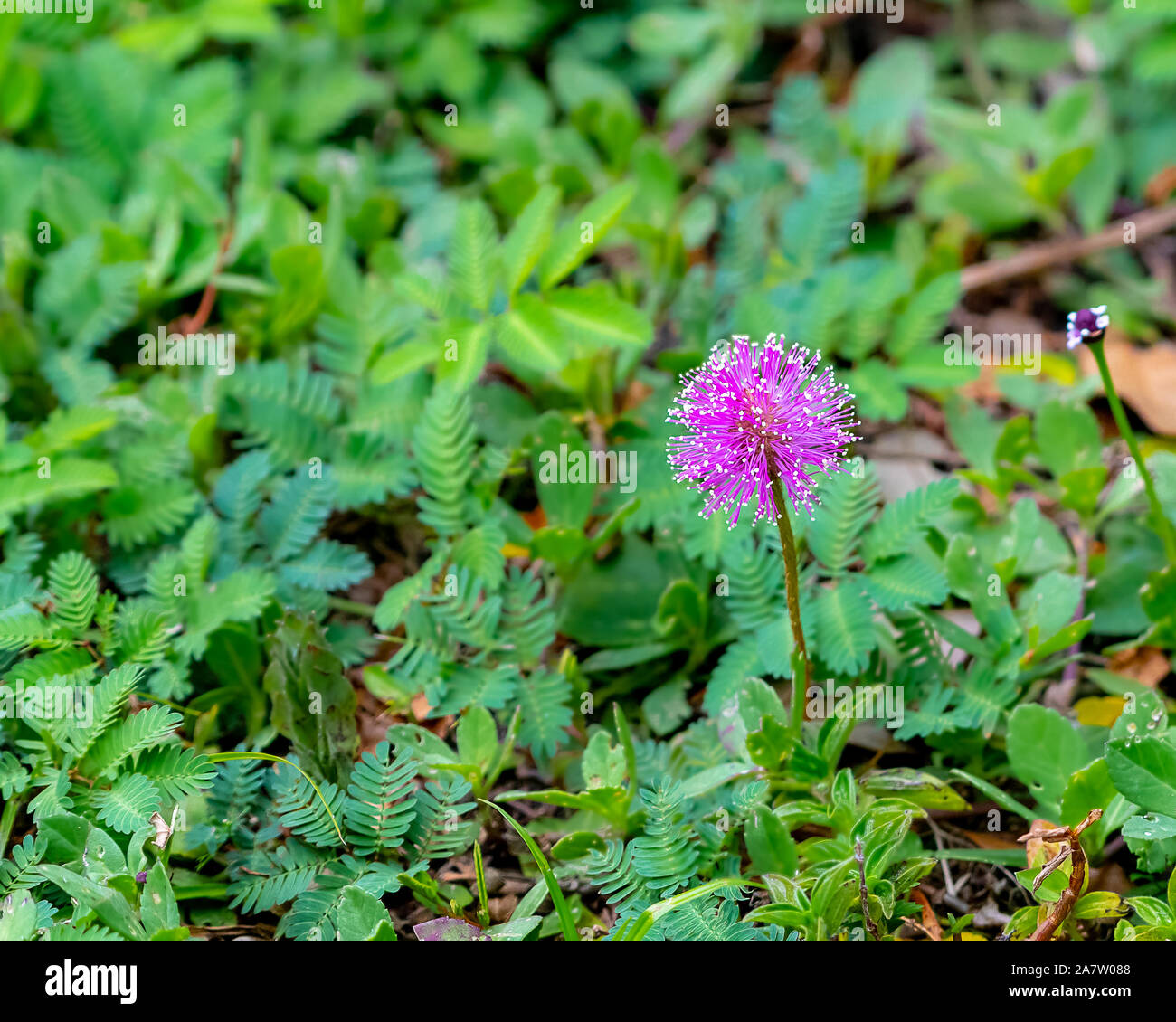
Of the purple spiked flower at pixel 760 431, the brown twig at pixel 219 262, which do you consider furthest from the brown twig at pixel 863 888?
the brown twig at pixel 219 262

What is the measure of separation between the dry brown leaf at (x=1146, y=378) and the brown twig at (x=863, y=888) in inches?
64.1

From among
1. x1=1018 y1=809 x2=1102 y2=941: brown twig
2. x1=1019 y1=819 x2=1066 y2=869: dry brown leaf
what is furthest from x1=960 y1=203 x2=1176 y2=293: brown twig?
x1=1018 y1=809 x2=1102 y2=941: brown twig

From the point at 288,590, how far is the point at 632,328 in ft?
3.30

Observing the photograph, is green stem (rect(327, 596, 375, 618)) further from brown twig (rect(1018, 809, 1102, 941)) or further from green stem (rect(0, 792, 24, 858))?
brown twig (rect(1018, 809, 1102, 941))

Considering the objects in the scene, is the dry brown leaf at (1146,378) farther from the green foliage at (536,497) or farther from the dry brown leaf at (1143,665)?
the dry brown leaf at (1143,665)

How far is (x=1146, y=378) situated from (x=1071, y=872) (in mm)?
1634

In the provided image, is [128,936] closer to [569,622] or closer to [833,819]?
[569,622]

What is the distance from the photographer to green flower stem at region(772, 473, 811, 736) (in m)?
1.95

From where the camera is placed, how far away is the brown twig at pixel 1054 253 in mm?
3502

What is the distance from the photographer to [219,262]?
10.3 feet

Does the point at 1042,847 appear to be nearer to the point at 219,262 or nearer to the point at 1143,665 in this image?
the point at 1143,665

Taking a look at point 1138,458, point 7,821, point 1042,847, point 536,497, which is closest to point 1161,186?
point 1138,458

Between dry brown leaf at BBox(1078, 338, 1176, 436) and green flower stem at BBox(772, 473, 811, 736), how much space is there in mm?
1372
